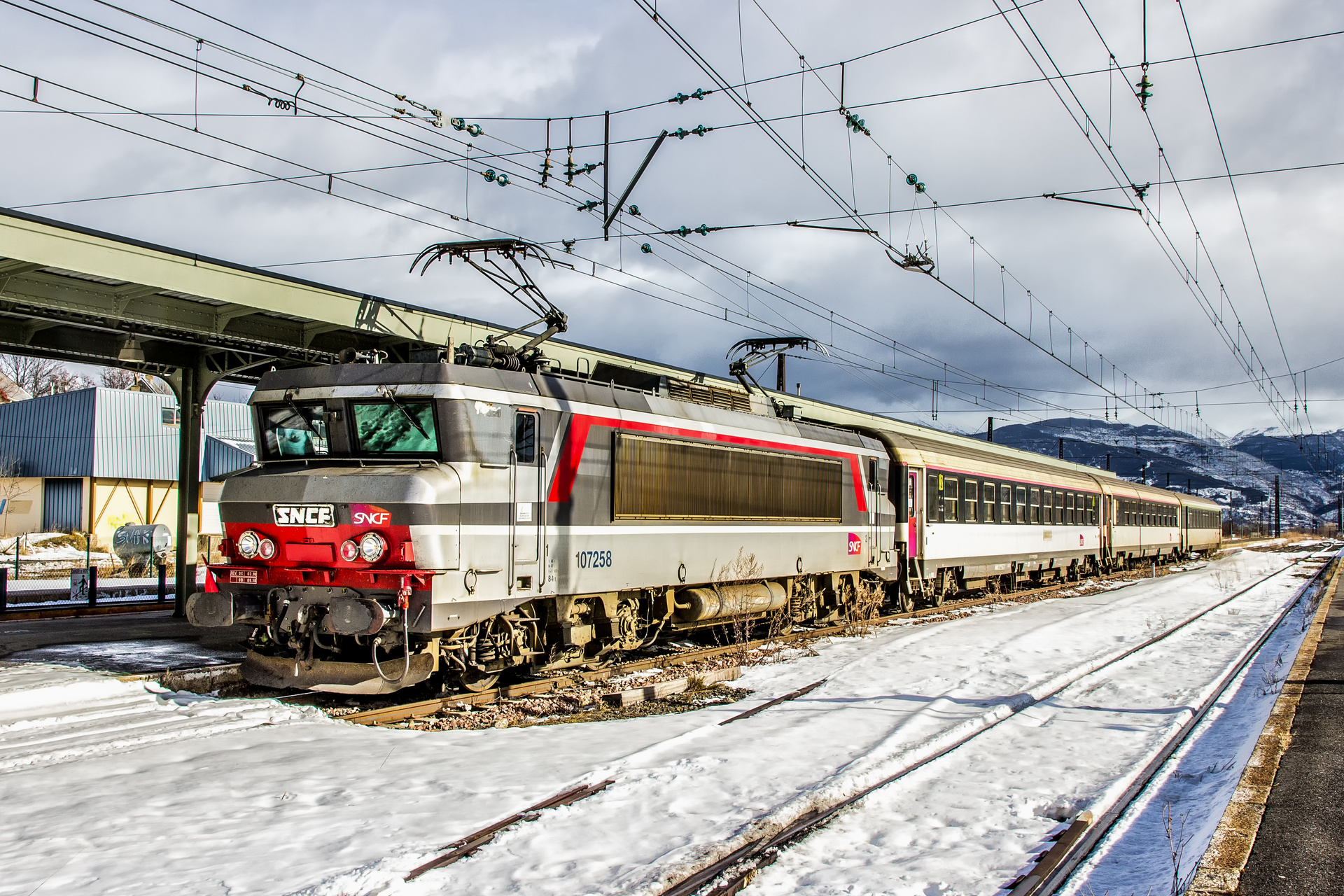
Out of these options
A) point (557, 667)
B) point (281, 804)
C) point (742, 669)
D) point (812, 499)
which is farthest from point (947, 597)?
point (281, 804)

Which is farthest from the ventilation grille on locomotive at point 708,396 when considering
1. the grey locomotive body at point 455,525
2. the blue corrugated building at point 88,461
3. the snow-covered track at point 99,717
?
the blue corrugated building at point 88,461

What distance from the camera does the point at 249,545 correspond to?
9.87 metres

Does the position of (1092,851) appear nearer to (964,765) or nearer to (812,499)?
(964,765)

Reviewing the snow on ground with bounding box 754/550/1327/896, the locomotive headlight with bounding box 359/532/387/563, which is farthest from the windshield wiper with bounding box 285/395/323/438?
the snow on ground with bounding box 754/550/1327/896

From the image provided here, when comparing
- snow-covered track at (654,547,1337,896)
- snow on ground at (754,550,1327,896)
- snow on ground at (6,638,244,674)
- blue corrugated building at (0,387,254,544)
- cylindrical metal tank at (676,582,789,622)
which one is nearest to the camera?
snow-covered track at (654,547,1337,896)

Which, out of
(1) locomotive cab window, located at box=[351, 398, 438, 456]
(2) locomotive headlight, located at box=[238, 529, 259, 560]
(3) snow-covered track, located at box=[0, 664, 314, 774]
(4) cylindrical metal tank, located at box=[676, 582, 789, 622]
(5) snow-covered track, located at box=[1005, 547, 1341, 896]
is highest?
(1) locomotive cab window, located at box=[351, 398, 438, 456]

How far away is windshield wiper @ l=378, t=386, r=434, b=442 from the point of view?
989 centimetres

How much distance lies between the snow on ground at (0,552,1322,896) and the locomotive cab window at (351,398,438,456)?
9.00ft

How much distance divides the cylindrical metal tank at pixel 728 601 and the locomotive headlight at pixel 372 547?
5.26 meters

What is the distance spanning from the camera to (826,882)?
5.45 meters

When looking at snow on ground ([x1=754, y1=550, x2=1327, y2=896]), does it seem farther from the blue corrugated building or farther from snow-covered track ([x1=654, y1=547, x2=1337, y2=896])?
the blue corrugated building

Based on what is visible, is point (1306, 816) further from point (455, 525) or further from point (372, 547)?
point (372, 547)

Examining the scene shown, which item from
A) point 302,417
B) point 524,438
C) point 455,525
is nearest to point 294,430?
point 302,417

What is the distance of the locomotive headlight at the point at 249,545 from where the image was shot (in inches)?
388
